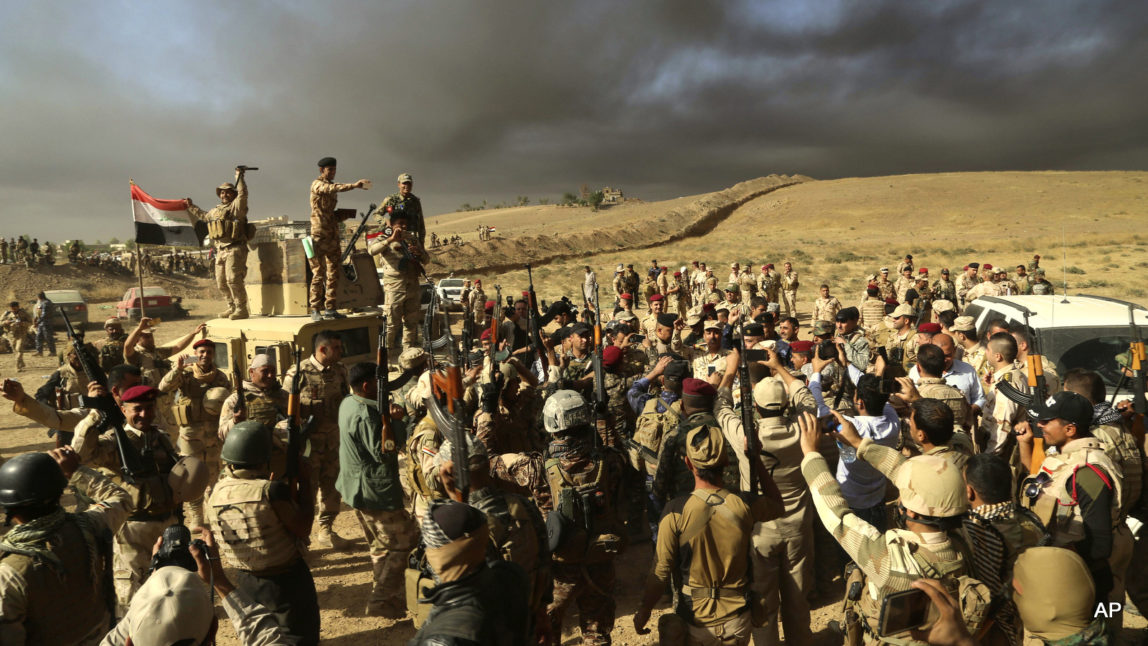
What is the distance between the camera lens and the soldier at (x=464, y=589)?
2094mm

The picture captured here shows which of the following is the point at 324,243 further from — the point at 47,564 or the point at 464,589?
the point at 464,589

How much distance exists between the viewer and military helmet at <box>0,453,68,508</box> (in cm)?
268

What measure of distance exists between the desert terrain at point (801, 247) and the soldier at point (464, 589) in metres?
2.87

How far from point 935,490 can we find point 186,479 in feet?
13.6

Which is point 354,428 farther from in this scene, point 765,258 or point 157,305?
point 765,258

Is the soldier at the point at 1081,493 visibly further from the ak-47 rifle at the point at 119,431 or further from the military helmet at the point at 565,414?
the ak-47 rifle at the point at 119,431

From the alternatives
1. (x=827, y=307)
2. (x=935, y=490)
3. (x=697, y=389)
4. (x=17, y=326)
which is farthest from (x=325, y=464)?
(x=17, y=326)

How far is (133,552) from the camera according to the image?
12.9 ft

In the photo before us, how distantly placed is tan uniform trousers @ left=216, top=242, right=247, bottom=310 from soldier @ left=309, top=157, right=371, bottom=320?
1289 millimetres

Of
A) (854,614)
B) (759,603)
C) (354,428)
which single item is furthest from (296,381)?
(854,614)

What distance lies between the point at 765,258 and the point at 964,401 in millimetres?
33344

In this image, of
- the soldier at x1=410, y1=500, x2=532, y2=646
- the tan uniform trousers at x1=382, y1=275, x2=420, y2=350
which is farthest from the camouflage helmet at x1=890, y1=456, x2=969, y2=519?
the tan uniform trousers at x1=382, y1=275, x2=420, y2=350

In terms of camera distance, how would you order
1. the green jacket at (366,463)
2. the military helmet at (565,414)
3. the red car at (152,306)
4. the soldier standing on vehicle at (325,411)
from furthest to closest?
the red car at (152,306) < the soldier standing on vehicle at (325,411) < the green jacket at (366,463) < the military helmet at (565,414)

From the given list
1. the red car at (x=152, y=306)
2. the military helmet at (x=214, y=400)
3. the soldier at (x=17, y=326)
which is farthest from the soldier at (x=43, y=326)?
the military helmet at (x=214, y=400)
